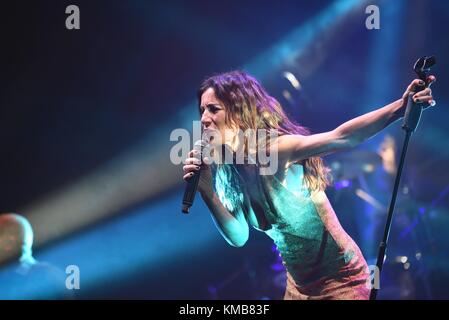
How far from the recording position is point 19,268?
424 centimetres

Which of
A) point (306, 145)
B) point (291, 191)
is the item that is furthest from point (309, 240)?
point (306, 145)

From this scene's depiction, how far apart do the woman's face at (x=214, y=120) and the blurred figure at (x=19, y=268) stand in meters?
2.29

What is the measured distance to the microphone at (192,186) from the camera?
2.29m

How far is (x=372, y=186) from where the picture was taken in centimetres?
604

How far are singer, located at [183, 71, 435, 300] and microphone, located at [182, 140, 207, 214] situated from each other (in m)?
0.02

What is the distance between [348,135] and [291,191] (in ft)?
1.31

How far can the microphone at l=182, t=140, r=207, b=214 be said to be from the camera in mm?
2285
